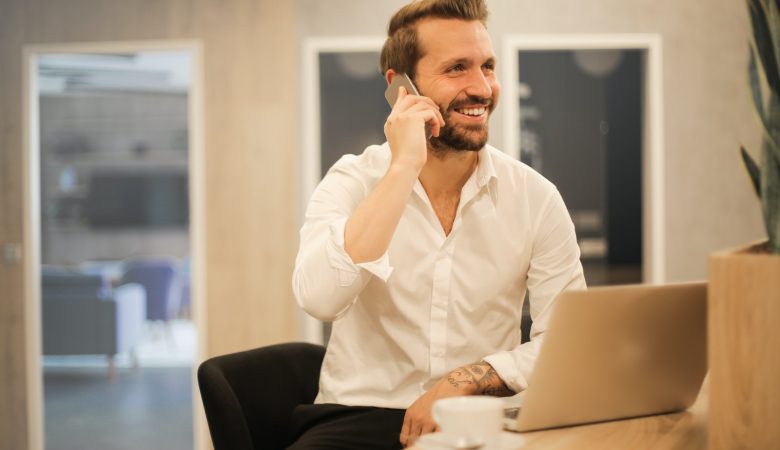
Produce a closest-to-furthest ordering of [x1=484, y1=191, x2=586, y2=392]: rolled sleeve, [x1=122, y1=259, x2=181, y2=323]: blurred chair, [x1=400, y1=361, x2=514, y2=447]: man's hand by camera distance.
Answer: [x1=400, y1=361, x2=514, y2=447]: man's hand, [x1=484, y1=191, x2=586, y2=392]: rolled sleeve, [x1=122, y1=259, x2=181, y2=323]: blurred chair

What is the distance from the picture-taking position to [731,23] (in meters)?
4.59

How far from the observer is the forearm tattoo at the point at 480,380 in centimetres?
153

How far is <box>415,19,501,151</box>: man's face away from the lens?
5.81 feet

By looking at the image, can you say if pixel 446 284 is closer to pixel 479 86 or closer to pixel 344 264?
pixel 344 264

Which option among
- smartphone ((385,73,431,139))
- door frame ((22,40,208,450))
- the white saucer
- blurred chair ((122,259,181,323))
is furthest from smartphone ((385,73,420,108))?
blurred chair ((122,259,181,323))

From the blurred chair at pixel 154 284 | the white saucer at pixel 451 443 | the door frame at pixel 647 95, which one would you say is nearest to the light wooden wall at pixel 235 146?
the door frame at pixel 647 95

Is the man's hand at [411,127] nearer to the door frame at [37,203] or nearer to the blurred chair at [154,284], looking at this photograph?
the door frame at [37,203]

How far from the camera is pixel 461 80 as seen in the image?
70.6 inches

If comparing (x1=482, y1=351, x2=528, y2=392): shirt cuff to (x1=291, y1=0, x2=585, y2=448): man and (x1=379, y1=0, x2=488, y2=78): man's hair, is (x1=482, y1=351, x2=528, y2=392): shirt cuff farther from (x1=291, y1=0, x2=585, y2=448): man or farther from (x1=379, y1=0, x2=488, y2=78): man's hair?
(x1=379, y1=0, x2=488, y2=78): man's hair

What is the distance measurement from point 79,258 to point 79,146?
1.87m

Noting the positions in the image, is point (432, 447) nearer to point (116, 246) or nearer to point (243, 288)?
point (243, 288)

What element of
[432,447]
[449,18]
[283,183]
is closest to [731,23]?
[283,183]

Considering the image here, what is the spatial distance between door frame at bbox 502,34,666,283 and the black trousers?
3.07m

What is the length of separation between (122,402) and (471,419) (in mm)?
5550
